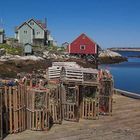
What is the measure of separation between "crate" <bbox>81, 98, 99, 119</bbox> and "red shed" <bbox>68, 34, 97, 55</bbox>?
49863mm

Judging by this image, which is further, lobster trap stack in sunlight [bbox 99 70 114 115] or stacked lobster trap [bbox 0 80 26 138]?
lobster trap stack in sunlight [bbox 99 70 114 115]

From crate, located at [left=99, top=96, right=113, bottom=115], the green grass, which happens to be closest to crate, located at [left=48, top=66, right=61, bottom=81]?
crate, located at [left=99, top=96, right=113, bottom=115]

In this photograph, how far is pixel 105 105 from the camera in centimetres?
1210

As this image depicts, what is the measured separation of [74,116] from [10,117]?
2.43 metres

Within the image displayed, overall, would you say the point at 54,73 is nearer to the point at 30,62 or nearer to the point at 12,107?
the point at 12,107

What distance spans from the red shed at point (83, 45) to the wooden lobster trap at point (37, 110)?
5155cm

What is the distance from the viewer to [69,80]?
1120cm

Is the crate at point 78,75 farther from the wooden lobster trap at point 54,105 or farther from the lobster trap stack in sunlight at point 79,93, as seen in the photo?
the wooden lobster trap at point 54,105

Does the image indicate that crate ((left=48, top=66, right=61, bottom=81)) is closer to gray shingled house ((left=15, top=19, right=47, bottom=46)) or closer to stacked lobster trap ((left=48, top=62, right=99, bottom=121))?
stacked lobster trap ((left=48, top=62, right=99, bottom=121))

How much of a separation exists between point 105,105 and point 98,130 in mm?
2187

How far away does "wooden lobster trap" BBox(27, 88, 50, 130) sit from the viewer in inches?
382

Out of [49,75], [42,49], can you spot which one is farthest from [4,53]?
[49,75]

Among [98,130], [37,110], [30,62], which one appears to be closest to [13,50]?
[30,62]

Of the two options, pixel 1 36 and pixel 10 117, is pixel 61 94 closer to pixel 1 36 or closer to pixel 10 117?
pixel 10 117
